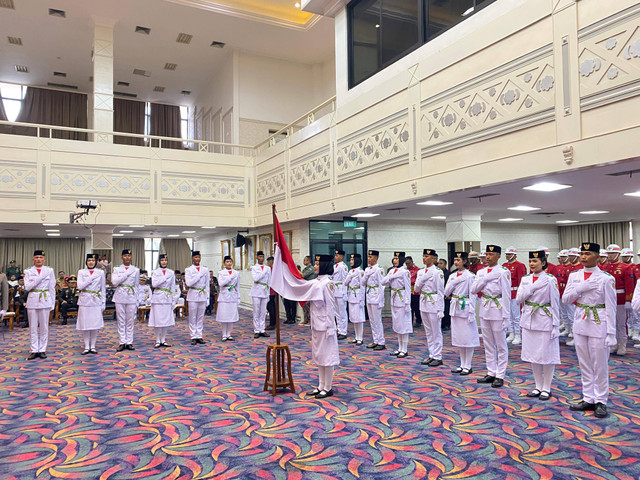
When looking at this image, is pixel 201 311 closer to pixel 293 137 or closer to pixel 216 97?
pixel 293 137

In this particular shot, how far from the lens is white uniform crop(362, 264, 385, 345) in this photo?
322 inches

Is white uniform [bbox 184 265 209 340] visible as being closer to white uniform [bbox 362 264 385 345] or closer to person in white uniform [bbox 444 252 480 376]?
white uniform [bbox 362 264 385 345]

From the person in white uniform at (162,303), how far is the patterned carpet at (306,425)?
162 centimetres

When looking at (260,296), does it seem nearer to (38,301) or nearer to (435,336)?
(38,301)

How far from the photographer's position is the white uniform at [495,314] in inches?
225

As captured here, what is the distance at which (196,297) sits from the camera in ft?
29.6

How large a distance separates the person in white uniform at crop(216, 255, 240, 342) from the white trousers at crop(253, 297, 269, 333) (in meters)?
0.55

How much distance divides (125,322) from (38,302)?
4.73 ft

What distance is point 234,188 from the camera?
45.3 feet

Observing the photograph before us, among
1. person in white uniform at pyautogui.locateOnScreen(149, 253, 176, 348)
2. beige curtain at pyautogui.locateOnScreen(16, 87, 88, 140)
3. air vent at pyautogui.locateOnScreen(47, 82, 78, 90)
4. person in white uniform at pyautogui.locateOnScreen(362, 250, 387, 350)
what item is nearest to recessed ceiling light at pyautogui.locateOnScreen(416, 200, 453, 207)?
person in white uniform at pyautogui.locateOnScreen(362, 250, 387, 350)

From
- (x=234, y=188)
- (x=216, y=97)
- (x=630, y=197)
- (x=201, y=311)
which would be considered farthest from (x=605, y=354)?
(x=216, y=97)

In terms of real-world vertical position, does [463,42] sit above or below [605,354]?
above

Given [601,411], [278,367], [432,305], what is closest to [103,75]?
[278,367]

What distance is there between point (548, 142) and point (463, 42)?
208 centimetres
